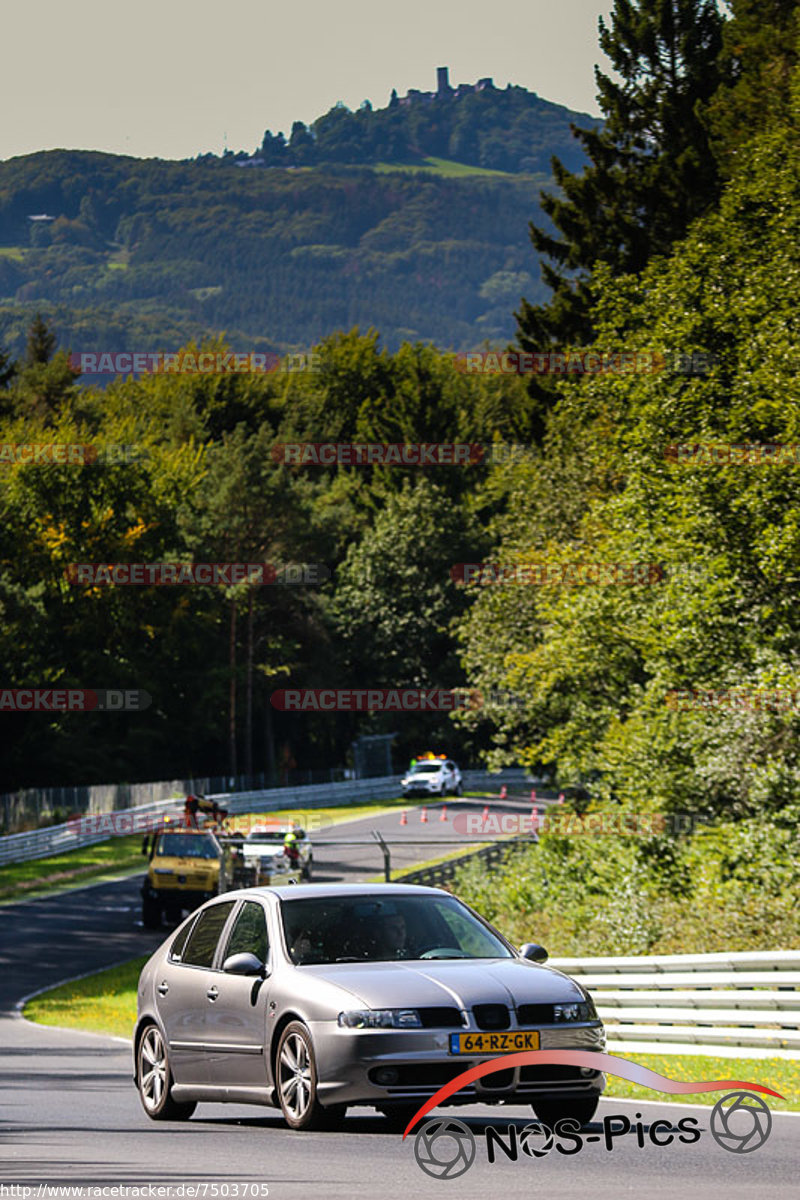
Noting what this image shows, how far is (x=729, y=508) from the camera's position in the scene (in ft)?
97.3

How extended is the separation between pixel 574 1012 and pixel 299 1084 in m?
1.58

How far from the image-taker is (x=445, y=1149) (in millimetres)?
9547

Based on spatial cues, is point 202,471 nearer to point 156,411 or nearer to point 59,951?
point 156,411

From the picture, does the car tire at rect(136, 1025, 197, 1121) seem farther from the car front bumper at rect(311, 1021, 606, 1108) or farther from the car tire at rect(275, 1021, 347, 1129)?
the car front bumper at rect(311, 1021, 606, 1108)

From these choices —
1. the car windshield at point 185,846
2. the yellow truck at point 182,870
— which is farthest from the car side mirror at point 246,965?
the car windshield at point 185,846

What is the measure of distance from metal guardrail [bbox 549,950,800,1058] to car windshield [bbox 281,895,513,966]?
4722 mm

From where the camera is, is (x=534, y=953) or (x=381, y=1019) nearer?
(x=381, y=1019)

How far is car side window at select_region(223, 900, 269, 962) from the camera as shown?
10.6 m

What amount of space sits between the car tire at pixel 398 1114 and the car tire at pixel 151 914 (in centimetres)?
2692

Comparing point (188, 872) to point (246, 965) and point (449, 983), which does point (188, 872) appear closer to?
point (246, 965)

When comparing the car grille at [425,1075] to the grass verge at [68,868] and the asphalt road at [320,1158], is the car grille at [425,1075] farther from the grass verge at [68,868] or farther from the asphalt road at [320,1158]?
the grass verge at [68,868]

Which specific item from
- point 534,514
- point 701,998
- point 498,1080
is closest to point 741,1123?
point 498,1080

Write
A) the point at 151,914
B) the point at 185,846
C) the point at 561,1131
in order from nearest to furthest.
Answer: the point at 561,1131 → the point at 185,846 → the point at 151,914

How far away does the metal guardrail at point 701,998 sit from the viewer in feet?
47.8
